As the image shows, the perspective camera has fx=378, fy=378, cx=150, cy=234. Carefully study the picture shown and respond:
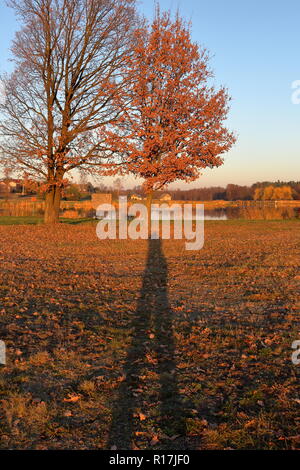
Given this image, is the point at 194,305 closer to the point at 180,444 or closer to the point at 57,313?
the point at 57,313

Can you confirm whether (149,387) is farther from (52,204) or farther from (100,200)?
(100,200)

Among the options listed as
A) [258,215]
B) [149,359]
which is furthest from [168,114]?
[258,215]

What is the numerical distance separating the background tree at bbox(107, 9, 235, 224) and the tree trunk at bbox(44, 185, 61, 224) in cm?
610

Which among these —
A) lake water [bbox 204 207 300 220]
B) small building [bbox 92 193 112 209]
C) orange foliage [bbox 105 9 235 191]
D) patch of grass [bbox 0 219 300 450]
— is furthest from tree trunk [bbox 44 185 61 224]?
small building [bbox 92 193 112 209]

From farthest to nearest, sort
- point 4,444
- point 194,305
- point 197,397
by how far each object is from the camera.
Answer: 1. point 194,305
2. point 197,397
3. point 4,444

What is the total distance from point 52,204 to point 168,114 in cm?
1095

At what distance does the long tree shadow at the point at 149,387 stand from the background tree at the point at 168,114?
1515cm

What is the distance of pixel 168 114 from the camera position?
21641 millimetres

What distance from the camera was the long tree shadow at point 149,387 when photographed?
4039 mm

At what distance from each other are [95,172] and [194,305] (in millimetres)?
17769

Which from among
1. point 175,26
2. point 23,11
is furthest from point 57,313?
point 23,11

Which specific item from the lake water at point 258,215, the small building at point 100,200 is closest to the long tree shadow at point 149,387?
the lake water at point 258,215

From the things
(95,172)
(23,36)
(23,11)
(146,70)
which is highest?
(23,11)

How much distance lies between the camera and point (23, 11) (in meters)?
24.3
